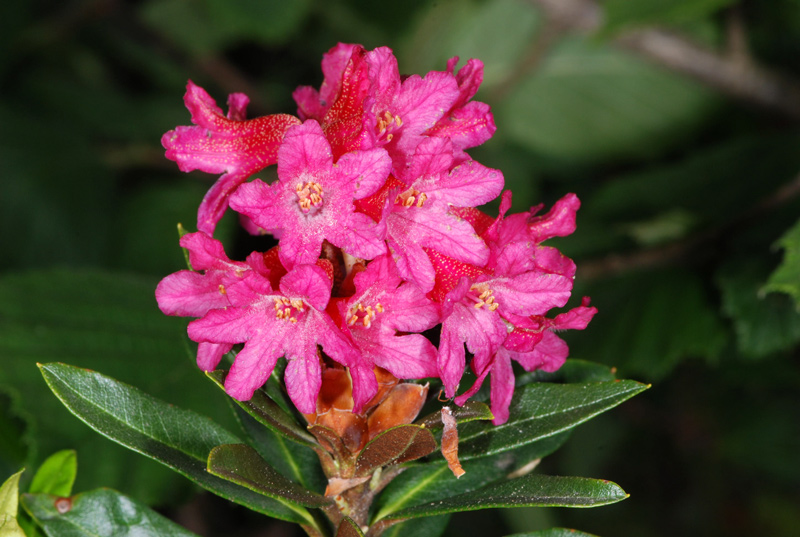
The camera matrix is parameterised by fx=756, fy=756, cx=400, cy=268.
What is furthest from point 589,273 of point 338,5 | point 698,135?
point 338,5

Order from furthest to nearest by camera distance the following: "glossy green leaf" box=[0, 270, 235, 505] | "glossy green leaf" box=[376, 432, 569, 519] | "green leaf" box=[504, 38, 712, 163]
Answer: "green leaf" box=[504, 38, 712, 163]
"glossy green leaf" box=[0, 270, 235, 505]
"glossy green leaf" box=[376, 432, 569, 519]

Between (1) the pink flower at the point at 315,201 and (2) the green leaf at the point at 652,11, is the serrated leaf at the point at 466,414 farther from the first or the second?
(2) the green leaf at the point at 652,11

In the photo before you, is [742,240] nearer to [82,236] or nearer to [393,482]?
[393,482]

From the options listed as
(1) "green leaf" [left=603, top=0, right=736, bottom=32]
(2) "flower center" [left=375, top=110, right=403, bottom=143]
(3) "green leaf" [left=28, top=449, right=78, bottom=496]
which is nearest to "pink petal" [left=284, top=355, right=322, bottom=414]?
(2) "flower center" [left=375, top=110, right=403, bottom=143]

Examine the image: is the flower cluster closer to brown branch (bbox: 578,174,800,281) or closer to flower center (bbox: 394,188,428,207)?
flower center (bbox: 394,188,428,207)

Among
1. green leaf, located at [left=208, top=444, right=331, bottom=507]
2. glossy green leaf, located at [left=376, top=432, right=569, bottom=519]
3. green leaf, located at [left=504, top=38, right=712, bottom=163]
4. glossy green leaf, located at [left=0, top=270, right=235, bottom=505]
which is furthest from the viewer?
green leaf, located at [left=504, top=38, right=712, bottom=163]

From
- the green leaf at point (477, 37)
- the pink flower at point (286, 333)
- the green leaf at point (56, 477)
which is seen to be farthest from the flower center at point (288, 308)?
the green leaf at point (477, 37)
